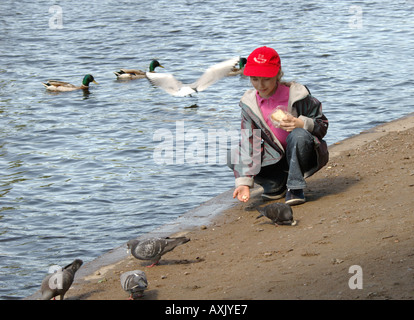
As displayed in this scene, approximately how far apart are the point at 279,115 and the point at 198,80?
21.2 ft

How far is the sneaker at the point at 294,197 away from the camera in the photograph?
6.74 metres

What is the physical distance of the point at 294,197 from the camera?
6746 millimetres

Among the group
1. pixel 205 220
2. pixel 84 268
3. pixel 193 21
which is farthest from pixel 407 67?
pixel 84 268

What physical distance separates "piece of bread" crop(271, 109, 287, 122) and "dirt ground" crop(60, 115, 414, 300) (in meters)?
0.95

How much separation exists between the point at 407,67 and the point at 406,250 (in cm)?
1109

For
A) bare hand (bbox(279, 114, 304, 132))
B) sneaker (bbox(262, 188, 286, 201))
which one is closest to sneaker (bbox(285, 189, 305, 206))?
sneaker (bbox(262, 188, 286, 201))

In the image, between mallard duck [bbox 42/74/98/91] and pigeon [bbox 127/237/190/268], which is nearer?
pigeon [bbox 127/237/190/268]

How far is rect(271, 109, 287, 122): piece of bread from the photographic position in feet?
20.3

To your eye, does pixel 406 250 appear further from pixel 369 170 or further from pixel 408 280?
pixel 369 170

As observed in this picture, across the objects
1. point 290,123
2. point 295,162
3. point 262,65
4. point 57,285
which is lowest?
point 57,285

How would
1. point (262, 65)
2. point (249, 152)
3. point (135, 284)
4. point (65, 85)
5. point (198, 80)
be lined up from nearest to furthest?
point (135, 284) < point (262, 65) < point (249, 152) < point (198, 80) < point (65, 85)

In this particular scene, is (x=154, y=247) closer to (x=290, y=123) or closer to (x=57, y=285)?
(x=57, y=285)

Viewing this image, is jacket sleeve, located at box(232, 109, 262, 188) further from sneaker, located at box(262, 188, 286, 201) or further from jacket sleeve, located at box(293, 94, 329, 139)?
sneaker, located at box(262, 188, 286, 201)

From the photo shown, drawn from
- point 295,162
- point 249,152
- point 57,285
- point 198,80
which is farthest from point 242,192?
Answer: point 198,80
